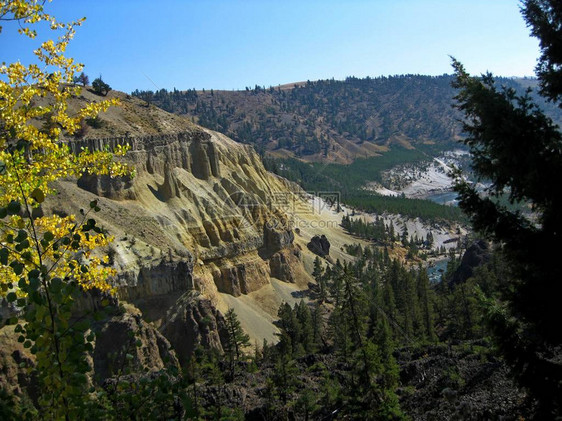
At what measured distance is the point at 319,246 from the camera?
92.9 meters

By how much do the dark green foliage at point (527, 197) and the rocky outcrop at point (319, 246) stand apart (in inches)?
3225

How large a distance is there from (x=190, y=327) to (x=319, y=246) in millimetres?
48084

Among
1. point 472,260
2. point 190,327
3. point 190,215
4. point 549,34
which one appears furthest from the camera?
point 472,260

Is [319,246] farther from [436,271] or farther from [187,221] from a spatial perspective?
[187,221]

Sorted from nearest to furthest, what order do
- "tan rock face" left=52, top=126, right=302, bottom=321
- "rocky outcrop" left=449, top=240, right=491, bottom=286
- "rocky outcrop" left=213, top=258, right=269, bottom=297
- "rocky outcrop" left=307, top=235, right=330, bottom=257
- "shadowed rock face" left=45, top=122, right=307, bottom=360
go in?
"shadowed rock face" left=45, top=122, right=307, bottom=360
"tan rock face" left=52, top=126, right=302, bottom=321
"rocky outcrop" left=213, top=258, right=269, bottom=297
"rocky outcrop" left=449, top=240, right=491, bottom=286
"rocky outcrop" left=307, top=235, right=330, bottom=257

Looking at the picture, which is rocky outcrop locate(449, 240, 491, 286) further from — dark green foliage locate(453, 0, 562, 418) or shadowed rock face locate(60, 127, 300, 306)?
dark green foliage locate(453, 0, 562, 418)

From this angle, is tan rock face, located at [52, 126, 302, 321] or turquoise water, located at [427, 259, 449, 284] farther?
turquoise water, located at [427, 259, 449, 284]

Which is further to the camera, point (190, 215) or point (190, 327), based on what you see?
point (190, 215)

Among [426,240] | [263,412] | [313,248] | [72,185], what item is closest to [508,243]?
[263,412]

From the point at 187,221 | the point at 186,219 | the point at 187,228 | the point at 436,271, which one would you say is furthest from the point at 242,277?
the point at 436,271

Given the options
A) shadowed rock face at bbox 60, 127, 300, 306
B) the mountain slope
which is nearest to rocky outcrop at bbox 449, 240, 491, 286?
the mountain slope

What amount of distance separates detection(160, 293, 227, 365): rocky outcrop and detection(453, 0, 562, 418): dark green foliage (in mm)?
41075

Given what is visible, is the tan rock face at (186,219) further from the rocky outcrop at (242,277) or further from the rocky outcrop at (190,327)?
the rocky outcrop at (190,327)

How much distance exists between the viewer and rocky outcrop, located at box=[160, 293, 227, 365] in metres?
48.2
